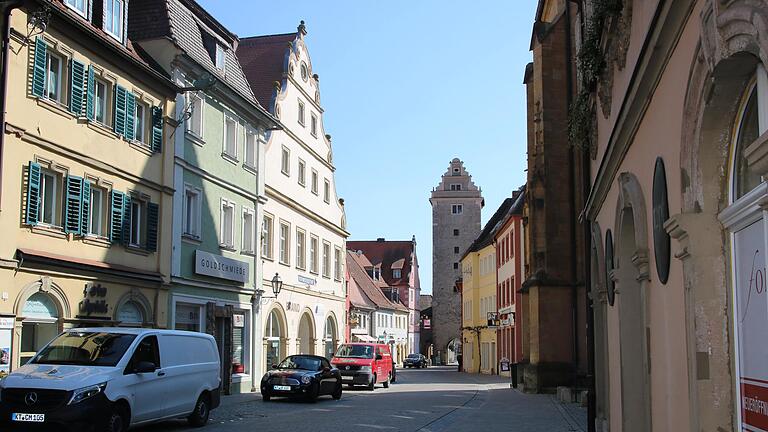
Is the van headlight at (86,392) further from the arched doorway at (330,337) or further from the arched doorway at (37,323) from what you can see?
the arched doorway at (330,337)

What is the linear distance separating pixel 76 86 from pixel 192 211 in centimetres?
745

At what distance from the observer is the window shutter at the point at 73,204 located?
19.6m

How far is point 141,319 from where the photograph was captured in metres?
23.1

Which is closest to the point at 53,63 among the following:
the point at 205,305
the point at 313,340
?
the point at 205,305

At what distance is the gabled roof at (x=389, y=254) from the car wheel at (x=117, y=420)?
97.2 metres

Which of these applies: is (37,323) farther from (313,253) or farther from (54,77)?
(313,253)

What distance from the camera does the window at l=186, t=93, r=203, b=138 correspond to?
87.0 feet

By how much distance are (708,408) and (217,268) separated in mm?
23543

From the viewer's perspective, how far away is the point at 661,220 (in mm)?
7504

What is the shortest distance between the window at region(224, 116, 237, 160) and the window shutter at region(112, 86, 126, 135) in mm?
7042

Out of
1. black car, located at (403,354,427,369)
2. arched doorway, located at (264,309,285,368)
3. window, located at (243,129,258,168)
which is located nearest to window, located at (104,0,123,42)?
window, located at (243,129,258,168)

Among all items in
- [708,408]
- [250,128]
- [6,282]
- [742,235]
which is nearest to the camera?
[742,235]

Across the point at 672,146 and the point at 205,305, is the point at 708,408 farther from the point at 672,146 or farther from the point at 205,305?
the point at 205,305

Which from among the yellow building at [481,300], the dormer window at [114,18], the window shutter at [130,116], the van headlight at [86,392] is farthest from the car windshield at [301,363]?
the yellow building at [481,300]
